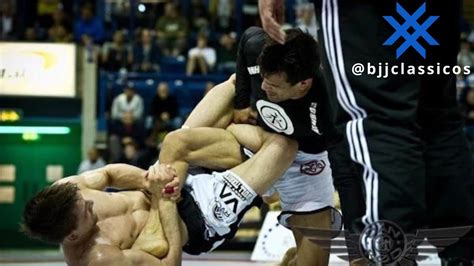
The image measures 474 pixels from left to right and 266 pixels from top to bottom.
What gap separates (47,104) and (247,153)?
551 cm

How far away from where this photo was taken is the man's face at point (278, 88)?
3332mm

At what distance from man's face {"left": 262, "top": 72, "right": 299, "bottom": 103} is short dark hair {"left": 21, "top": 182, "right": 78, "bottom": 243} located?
784 mm

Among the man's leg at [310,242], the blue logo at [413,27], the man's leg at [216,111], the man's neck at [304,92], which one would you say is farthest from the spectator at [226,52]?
the blue logo at [413,27]

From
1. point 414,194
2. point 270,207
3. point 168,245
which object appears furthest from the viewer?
point 270,207

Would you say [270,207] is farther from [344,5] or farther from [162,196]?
[344,5]

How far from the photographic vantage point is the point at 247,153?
3.70 metres

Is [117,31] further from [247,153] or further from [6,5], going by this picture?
[247,153]

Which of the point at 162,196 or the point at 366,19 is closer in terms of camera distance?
Result: the point at 366,19

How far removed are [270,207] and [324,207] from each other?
3.34 metres

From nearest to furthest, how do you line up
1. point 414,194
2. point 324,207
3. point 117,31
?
point 414,194 → point 324,207 → point 117,31

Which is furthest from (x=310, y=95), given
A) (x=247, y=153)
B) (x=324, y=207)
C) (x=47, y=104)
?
(x=47, y=104)

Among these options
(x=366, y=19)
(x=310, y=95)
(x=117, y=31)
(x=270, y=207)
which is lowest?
(x=270, y=207)

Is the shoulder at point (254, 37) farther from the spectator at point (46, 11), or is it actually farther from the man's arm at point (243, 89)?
the spectator at point (46, 11)

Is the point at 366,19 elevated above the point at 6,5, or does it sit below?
above
